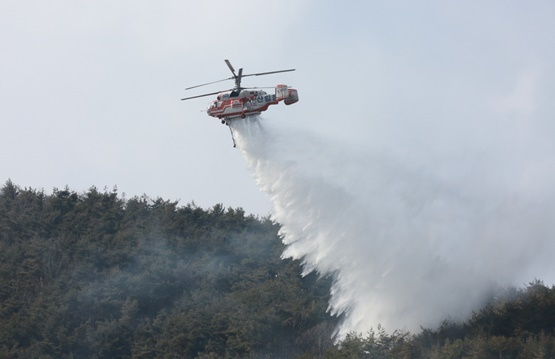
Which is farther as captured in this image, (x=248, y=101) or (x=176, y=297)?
(x=176, y=297)

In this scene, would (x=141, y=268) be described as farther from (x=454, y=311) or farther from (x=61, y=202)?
(x=454, y=311)

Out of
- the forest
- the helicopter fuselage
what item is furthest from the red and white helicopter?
the forest

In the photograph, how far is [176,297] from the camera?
66.8 m

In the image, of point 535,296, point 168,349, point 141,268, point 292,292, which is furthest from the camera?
point 141,268

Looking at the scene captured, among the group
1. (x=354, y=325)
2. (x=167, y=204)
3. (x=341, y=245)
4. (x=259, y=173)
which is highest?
(x=167, y=204)

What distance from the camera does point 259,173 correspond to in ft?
164

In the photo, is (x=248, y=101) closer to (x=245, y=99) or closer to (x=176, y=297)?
(x=245, y=99)

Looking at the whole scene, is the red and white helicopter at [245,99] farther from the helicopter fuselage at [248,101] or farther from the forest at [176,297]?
the forest at [176,297]

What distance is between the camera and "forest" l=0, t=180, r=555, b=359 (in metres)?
51.8

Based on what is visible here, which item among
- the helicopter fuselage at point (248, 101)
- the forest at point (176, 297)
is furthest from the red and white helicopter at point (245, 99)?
the forest at point (176, 297)

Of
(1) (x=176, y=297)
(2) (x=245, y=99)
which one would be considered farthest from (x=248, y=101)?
(1) (x=176, y=297)

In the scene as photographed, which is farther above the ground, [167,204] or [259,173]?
[167,204]

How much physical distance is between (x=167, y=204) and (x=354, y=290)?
3238 centimetres

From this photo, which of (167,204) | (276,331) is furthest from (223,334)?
(167,204)
